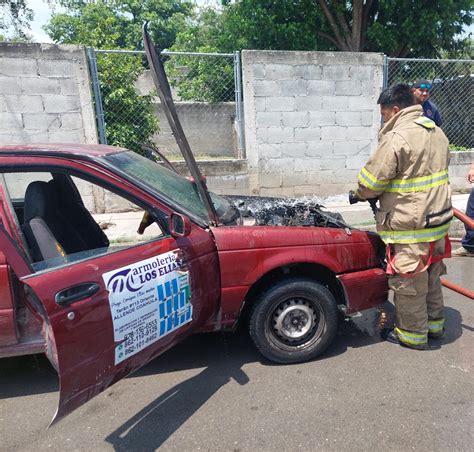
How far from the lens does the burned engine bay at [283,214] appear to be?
3.19 meters

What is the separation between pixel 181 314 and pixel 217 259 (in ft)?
1.36

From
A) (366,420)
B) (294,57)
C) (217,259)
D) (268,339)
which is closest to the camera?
(366,420)

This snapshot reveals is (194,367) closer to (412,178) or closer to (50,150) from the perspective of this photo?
(50,150)

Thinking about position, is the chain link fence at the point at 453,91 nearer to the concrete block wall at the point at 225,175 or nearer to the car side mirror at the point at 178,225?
the concrete block wall at the point at 225,175

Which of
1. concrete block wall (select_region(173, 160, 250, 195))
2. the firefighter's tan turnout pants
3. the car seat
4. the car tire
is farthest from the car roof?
concrete block wall (select_region(173, 160, 250, 195))

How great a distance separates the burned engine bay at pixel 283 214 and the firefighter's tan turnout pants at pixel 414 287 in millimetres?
464

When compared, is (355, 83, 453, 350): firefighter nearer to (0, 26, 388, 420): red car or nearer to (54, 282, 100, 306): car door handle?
(0, 26, 388, 420): red car

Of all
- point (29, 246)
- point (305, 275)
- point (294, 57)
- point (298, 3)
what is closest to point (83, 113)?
point (294, 57)

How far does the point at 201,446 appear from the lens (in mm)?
2264

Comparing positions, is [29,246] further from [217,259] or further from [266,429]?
[266,429]

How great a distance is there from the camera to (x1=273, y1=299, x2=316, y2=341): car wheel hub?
292 centimetres

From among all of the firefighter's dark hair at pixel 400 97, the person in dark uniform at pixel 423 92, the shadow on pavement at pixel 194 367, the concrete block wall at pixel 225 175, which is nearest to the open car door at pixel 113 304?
the shadow on pavement at pixel 194 367

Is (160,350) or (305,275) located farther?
(305,275)

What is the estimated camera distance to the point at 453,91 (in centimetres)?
933
